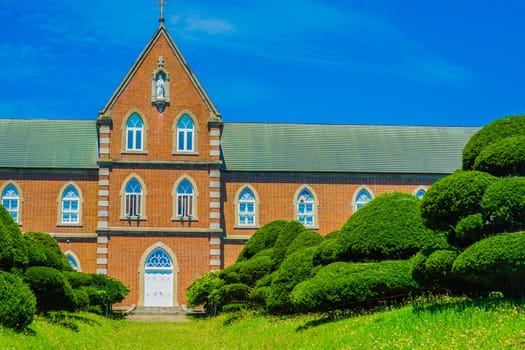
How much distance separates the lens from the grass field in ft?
43.1

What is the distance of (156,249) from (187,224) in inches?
76.0

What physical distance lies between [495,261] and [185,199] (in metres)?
26.2

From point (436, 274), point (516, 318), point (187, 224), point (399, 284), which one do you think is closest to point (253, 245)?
point (187, 224)

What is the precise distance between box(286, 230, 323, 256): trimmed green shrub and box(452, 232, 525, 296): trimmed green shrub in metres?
9.54

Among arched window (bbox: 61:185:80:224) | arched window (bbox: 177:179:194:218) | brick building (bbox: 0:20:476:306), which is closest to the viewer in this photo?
brick building (bbox: 0:20:476:306)

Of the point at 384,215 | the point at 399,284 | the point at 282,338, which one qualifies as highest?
the point at 384,215

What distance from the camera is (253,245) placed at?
30.1m

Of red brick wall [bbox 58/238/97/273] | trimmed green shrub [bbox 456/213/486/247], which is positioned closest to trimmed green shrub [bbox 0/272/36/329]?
trimmed green shrub [bbox 456/213/486/247]

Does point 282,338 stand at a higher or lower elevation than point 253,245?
lower

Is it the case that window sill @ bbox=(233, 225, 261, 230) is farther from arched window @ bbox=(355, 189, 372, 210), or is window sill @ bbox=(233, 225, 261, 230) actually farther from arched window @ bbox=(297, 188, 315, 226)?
arched window @ bbox=(355, 189, 372, 210)

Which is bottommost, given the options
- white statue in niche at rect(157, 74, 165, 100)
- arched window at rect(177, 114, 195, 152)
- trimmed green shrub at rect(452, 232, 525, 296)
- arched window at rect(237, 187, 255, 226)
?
trimmed green shrub at rect(452, 232, 525, 296)

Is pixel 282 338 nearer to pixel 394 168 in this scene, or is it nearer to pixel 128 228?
pixel 128 228

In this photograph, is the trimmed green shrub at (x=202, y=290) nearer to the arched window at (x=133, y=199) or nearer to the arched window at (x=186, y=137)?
the arched window at (x=133, y=199)

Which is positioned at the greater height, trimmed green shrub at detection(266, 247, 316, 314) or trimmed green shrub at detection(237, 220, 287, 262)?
trimmed green shrub at detection(237, 220, 287, 262)
